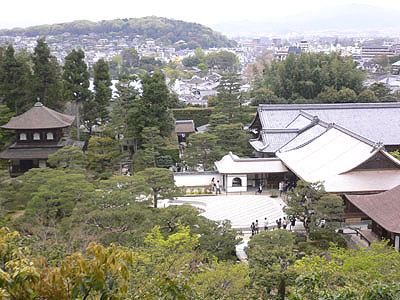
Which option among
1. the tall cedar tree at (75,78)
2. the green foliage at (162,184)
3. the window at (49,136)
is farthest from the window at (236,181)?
the tall cedar tree at (75,78)

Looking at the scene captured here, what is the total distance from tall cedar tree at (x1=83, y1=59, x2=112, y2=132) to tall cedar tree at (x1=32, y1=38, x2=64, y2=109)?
9.89 ft

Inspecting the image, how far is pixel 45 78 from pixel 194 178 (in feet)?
48.5

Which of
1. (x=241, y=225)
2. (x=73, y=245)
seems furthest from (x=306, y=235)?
(x=73, y=245)

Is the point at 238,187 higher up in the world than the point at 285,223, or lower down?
higher up

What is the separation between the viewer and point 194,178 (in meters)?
27.9

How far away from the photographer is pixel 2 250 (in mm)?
5266

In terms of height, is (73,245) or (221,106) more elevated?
(221,106)

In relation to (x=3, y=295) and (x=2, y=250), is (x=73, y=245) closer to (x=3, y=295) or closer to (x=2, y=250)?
(x=2, y=250)

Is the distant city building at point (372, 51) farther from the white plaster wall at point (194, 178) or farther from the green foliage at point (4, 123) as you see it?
the green foliage at point (4, 123)

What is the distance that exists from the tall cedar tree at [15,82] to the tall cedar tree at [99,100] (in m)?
4.81

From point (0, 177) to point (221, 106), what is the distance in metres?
19.3

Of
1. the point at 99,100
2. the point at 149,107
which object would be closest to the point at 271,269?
the point at 149,107

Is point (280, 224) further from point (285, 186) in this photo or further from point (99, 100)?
point (99, 100)

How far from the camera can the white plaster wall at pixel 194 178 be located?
1092 inches
